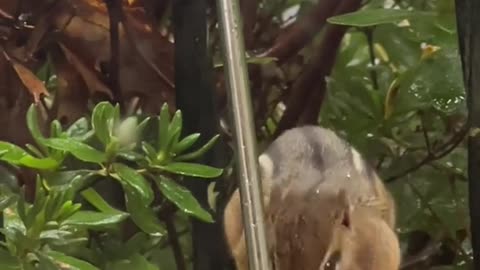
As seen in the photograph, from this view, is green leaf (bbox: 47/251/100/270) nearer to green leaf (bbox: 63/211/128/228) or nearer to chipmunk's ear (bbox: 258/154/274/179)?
green leaf (bbox: 63/211/128/228)

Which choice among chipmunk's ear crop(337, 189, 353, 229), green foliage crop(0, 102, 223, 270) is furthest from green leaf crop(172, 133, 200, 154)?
chipmunk's ear crop(337, 189, 353, 229)

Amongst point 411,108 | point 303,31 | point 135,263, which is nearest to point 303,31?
point 303,31

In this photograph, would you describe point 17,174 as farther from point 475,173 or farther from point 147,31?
point 475,173

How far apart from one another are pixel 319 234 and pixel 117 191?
13cm

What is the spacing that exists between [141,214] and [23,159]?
0.28 ft

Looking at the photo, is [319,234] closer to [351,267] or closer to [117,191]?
[351,267]

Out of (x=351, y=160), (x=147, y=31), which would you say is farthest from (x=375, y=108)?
(x=147, y=31)

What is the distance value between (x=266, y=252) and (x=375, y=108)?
17cm

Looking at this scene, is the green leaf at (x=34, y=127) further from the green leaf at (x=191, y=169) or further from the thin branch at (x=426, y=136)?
the thin branch at (x=426, y=136)

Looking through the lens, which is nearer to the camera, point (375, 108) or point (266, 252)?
point (266, 252)

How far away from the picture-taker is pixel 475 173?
69 centimetres

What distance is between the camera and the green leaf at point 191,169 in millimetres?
658

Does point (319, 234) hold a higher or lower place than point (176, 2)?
lower

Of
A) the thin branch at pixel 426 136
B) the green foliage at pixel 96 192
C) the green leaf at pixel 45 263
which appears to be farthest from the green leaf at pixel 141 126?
the thin branch at pixel 426 136
